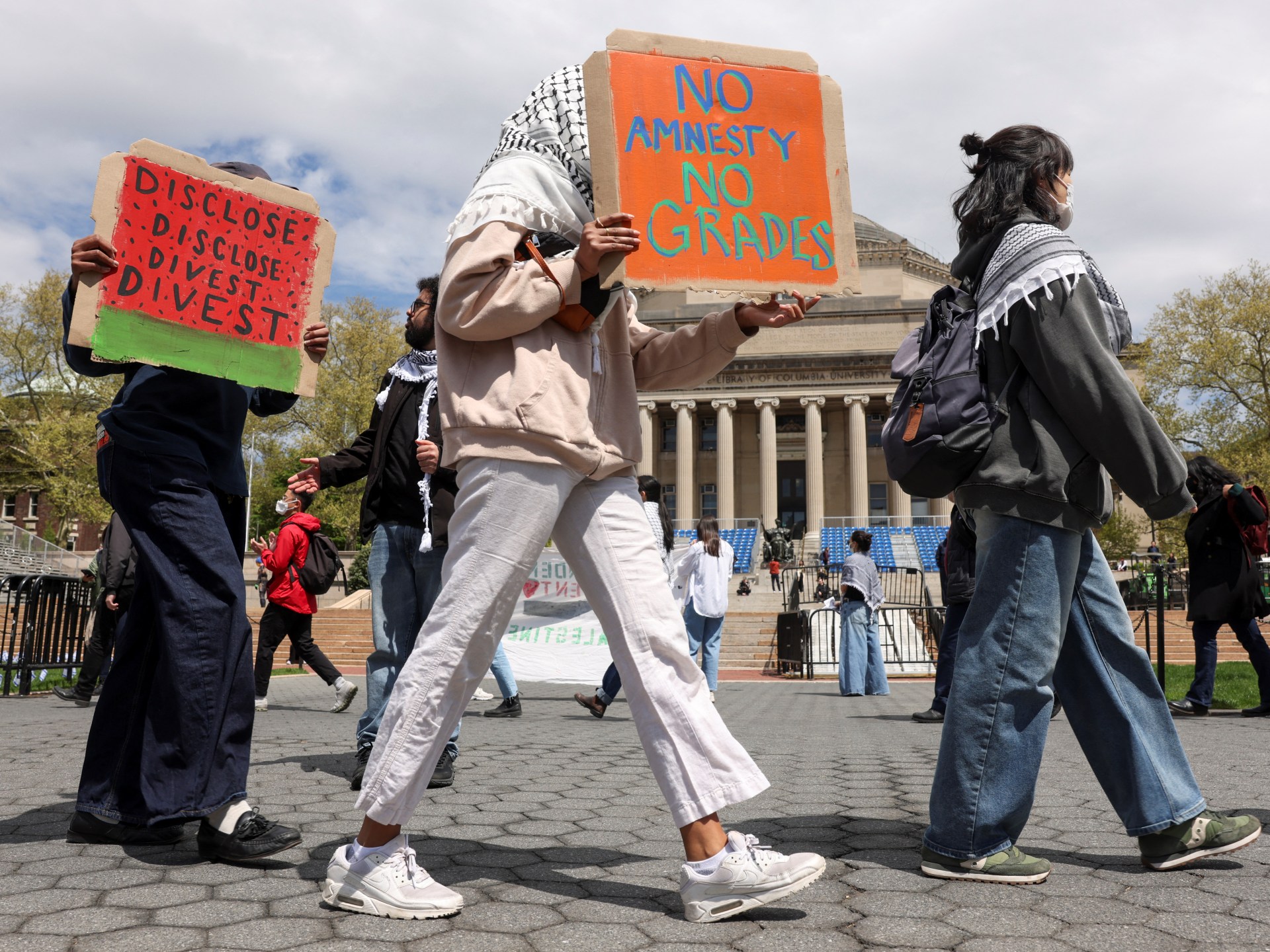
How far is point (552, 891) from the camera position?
2650 millimetres

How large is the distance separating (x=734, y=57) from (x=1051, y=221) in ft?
3.71

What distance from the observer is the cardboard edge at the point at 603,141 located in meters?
2.75

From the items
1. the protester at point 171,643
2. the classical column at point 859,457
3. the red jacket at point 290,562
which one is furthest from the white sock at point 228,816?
the classical column at point 859,457

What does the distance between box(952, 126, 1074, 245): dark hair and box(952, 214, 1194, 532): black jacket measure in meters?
0.40

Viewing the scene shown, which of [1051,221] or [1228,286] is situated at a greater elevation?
[1228,286]

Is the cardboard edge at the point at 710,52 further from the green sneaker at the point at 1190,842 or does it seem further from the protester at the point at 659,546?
the protester at the point at 659,546

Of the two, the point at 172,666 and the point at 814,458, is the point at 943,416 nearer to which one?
the point at 172,666

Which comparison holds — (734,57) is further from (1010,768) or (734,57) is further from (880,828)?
(880,828)

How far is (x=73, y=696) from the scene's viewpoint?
966 centimetres

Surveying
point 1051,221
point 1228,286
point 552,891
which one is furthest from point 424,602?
point 1228,286

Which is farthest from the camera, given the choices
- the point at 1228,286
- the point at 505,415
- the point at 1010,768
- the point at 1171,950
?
the point at 1228,286

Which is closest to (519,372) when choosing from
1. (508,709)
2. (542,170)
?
(542,170)

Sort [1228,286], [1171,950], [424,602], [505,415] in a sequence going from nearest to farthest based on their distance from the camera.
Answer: [1171,950]
[505,415]
[424,602]
[1228,286]

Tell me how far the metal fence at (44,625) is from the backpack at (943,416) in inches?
375
